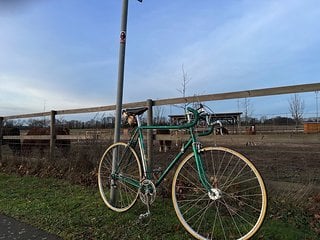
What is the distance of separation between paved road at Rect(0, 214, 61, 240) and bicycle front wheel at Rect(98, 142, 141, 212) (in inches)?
42.1

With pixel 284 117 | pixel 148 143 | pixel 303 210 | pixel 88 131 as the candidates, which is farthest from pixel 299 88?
pixel 88 131

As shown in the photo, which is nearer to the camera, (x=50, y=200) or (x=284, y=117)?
(x=284, y=117)

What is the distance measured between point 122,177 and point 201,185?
1.49 meters

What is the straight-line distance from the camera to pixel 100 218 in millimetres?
4852

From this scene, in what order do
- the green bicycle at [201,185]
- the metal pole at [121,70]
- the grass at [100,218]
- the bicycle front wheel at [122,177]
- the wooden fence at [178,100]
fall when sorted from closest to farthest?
the green bicycle at [201,185] → the grass at [100,218] → the wooden fence at [178,100] → the bicycle front wheel at [122,177] → the metal pole at [121,70]

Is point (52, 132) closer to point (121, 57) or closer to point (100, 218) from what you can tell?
point (121, 57)

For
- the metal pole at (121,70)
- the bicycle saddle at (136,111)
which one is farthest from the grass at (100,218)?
the bicycle saddle at (136,111)

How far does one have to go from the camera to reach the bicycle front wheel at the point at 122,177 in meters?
5.00

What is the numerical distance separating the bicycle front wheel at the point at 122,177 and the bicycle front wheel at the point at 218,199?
2.91ft

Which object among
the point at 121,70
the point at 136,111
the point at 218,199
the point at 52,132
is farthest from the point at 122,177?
the point at 52,132

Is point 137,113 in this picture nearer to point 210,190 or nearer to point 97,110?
point 210,190

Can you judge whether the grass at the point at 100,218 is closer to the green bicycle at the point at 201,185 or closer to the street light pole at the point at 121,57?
the green bicycle at the point at 201,185

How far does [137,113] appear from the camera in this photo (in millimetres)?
5148

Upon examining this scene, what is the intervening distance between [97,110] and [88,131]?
21.1 inches
